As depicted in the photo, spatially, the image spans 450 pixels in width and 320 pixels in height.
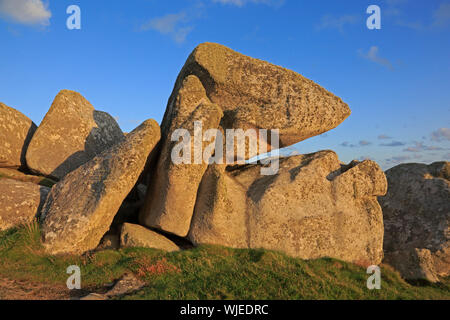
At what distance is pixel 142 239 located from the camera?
1470 cm

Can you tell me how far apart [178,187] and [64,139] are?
9362mm

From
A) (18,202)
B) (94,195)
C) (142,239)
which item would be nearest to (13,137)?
(18,202)

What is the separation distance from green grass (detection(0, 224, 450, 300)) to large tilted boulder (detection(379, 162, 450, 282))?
4.65 feet

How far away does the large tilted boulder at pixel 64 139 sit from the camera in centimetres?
2020

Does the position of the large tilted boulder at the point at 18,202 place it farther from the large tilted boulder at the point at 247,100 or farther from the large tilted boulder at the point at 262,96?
the large tilted boulder at the point at 262,96

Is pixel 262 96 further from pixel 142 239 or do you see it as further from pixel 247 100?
pixel 142 239

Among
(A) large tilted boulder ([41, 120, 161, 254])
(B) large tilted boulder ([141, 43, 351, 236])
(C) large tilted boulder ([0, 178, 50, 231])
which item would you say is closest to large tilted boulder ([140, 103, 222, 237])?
(B) large tilted boulder ([141, 43, 351, 236])

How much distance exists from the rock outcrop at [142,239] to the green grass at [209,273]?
0.52 metres

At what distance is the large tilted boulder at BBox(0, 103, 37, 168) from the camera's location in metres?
21.3

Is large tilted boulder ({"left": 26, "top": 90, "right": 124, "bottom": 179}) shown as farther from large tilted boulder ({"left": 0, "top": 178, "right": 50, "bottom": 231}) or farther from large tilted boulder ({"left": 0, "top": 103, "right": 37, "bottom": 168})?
large tilted boulder ({"left": 0, "top": 178, "right": 50, "bottom": 231})

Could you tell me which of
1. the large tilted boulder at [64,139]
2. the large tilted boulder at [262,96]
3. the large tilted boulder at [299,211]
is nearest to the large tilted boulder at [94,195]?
the large tilted boulder at [262,96]

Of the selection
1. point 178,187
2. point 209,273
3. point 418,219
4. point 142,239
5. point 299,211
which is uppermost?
point 178,187
